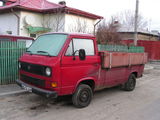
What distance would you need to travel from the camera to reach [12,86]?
6820 mm

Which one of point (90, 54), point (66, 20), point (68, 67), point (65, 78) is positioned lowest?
point (65, 78)

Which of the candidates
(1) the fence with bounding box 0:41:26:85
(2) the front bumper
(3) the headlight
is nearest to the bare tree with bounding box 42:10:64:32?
(1) the fence with bounding box 0:41:26:85

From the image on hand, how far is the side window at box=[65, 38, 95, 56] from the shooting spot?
478cm

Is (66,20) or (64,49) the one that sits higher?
(66,20)

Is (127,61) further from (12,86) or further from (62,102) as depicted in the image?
(12,86)

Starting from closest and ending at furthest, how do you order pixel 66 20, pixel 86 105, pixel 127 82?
pixel 86 105, pixel 127 82, pixel 66 20

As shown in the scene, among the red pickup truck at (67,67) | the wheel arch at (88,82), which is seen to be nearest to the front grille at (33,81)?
the red pickup truck at (67,67)

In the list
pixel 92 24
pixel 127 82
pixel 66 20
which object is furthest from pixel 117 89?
pixel 92 24

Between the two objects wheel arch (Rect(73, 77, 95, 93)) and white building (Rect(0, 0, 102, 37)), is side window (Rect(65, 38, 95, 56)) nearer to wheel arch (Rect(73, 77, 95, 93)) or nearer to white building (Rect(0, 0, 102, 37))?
wheel arch (Rect(73, 77, 95, 93))

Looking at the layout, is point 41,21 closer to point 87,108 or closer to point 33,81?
point 33,81

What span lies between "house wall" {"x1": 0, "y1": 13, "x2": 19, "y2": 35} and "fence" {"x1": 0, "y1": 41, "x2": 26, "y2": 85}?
28.7 ft

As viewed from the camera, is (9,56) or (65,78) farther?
(9,56)

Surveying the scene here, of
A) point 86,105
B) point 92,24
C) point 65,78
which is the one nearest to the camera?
point 65,78

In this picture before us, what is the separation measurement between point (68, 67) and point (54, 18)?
11.7 metres
